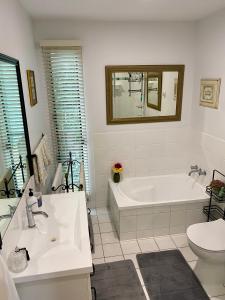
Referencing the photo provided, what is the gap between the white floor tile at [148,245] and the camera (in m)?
2.59

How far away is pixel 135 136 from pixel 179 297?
1925mm

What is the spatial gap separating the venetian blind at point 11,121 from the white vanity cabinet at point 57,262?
0.40 m

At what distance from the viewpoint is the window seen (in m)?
2.74

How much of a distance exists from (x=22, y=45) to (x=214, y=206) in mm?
2731

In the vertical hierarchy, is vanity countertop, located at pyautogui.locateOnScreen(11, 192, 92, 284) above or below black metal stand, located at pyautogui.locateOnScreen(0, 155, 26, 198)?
below

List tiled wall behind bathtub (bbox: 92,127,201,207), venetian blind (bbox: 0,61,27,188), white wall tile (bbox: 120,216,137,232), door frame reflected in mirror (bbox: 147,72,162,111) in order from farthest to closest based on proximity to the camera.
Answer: tiled wall behind bathtub (bbox: 92,127,201,207), door frame reflected in mirror (bbox: 147,72,162,111), white wall tile (bbox: 120,216,137,232), venetian blind (bbox: 0,61,27,188)

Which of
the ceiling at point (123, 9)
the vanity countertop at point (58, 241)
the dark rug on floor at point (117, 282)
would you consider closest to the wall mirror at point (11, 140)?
the vanity countertop at point (58, 241)

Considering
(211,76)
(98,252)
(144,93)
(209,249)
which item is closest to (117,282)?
(98,252)

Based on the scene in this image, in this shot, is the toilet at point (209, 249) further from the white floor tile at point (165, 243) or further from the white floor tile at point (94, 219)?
the white floor tile at point (94, 219)

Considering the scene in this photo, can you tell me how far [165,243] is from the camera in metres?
2.69

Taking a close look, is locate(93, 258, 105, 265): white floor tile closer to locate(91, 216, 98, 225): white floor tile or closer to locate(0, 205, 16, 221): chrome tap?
locate(91, 216, 98, 225): white floor tile

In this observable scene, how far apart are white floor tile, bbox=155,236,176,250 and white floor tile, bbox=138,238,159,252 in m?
0.05

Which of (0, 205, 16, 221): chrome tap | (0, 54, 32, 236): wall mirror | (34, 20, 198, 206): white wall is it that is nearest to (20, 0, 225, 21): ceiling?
(34, 20, 198, 206): white wall

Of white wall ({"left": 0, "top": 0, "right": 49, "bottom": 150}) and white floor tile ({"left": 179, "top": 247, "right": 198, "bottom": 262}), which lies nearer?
white wall ({"left": 0, "top": 0, "right": 49, "bottom": 150})
